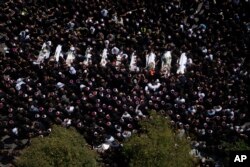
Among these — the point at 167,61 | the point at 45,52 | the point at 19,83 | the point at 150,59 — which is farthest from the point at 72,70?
the point at 167,61

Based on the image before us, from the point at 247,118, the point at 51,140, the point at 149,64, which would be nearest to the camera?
the point at 51,140

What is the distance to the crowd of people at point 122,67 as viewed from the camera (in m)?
13.4

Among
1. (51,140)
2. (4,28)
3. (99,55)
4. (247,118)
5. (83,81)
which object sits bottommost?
(51,140)

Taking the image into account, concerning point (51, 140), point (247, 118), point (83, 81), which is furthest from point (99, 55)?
point (247, 118)

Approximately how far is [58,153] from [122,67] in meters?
3.31

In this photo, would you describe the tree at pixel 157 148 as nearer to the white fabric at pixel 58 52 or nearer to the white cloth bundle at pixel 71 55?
the white cloth bundle at pixel 71 55

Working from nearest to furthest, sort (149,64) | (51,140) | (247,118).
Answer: (51,140), (247,118), (149,64)

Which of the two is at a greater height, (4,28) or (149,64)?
(4,28)

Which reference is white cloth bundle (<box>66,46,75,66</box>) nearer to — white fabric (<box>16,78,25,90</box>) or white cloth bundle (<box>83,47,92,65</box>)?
white cloth bundle (<box>83,47,92,65</box>)

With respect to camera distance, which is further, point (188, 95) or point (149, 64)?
point (149, 64)

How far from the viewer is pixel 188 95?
13.7 meters

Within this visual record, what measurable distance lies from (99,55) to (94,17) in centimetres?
135

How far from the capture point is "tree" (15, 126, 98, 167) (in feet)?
39.3

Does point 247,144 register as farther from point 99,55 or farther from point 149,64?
point 99,55
